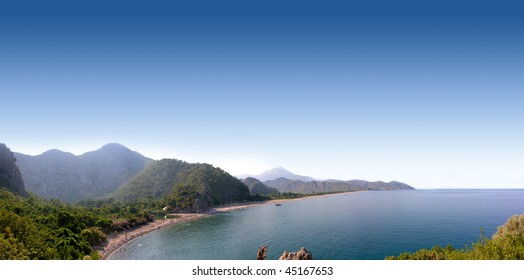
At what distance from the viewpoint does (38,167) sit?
15325 cm

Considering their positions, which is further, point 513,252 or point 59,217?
point 59,217

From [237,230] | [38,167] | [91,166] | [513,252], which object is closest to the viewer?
[513,252]

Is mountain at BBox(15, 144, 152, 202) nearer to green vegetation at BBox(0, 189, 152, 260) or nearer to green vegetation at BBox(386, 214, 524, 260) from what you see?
green vegetation at BBox(0, 189, 152, 260)

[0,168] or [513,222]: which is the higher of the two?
[0,168]

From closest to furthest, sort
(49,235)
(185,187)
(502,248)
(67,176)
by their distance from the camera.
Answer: (502,248)
(49,235)
(185,187)
(67,176)

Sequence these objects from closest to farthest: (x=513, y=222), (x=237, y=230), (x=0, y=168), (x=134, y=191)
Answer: (x=513, y=222) < (x=237, y=230) < (x=0, y=168) < (x=134, y=191)

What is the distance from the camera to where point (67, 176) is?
15400 cm

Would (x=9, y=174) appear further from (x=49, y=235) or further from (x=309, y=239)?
(x=309, y=239)

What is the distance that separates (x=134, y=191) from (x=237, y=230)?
99234 mm

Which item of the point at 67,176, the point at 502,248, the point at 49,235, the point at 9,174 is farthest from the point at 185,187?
the point at 502,248

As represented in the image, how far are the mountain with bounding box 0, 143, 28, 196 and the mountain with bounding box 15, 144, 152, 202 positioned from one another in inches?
2257

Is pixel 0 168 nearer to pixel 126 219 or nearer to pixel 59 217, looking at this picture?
pixel 126 219

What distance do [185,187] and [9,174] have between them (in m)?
58.7
